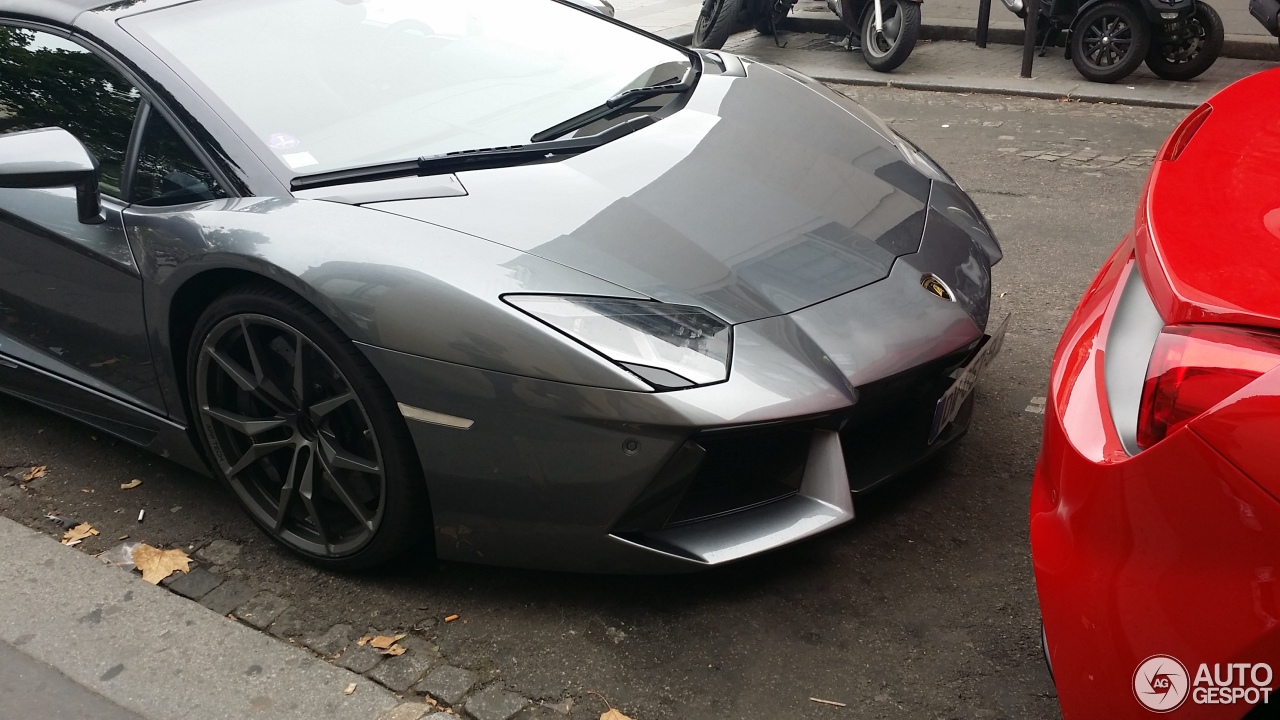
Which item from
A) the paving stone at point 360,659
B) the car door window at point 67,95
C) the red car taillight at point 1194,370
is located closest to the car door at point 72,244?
the car door window at point 67,95

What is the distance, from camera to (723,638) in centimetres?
251

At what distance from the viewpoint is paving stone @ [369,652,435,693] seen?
96.0 inches

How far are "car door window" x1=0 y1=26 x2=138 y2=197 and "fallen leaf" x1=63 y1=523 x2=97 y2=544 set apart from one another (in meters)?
0.93

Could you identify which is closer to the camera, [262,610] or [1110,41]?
[262,610]

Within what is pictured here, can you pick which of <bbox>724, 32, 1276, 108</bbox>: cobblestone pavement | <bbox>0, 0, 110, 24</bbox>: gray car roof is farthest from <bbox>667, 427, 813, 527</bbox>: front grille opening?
<bbox>724, 32, 1276, 108</bbox>: cobblestone pavement

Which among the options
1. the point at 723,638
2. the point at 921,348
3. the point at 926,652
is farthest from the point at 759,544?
the point at 921,348

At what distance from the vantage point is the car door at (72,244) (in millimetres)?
2895

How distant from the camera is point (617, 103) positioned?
3.26 m

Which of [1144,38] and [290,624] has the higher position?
[1144,38]

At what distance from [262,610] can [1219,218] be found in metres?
2.20

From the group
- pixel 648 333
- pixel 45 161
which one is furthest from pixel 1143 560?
pixel 45 161

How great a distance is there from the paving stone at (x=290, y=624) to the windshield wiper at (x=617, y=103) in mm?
1325

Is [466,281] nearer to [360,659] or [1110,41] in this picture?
[360,659]

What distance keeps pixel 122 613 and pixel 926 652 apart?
6.02 ft
